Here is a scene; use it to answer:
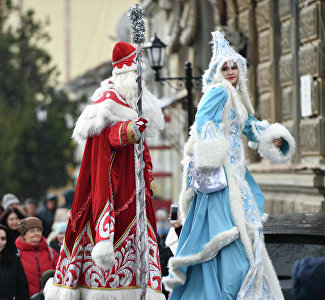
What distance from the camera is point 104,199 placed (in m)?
8.02

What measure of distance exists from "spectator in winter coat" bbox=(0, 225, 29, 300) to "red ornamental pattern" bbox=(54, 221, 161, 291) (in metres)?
1.30

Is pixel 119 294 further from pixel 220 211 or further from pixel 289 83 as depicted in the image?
pixel 289 83

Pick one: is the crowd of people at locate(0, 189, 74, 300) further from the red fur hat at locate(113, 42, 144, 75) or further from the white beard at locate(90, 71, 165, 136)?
the red fur hat at locate(113, 42, 144, 75)

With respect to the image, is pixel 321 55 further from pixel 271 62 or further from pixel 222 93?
pixel 222 93

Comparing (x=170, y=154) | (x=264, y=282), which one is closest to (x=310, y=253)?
(x=264, y=282)

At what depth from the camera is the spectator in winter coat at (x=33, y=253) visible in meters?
10.3

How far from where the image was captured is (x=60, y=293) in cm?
807

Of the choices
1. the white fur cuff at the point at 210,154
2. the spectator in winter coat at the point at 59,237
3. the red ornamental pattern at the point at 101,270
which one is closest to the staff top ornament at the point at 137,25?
the white fur cuff at the point at 210,154

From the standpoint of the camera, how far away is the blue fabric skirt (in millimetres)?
7664

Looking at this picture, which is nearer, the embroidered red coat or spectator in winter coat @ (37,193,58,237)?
the embroidered red coat

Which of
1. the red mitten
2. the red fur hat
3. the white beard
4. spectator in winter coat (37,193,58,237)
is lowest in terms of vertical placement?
spectator in winter coat (37,193,58,237)

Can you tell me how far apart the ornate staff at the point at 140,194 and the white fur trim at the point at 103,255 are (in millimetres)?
246

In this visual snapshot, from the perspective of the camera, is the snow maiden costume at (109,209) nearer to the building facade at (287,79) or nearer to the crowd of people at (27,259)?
the crowd of people at (27,259)

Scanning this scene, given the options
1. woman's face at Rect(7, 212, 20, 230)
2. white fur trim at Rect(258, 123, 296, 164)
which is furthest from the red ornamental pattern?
woman's face at Rect(7, 212, 20, 230)
